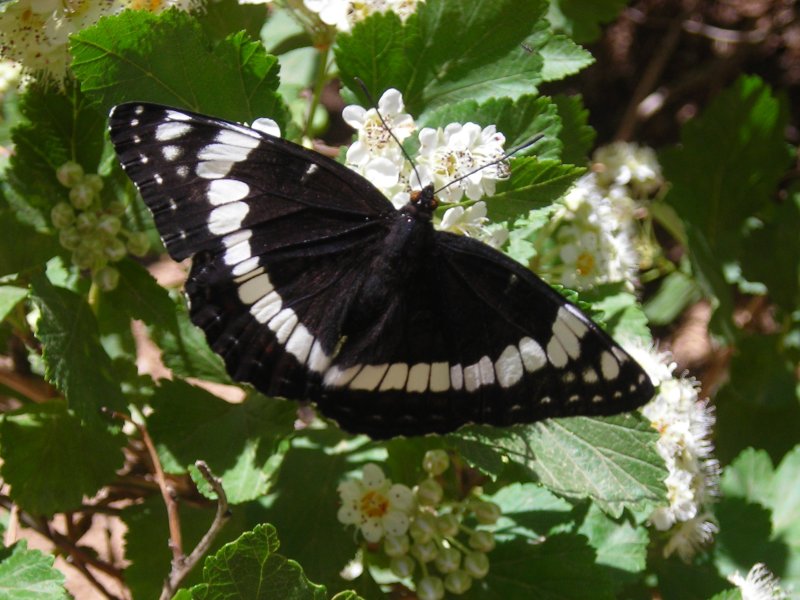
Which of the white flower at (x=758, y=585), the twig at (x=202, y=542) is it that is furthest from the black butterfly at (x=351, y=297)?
the white flower at (x=758, y=585)

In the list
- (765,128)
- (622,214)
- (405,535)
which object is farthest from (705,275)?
(405,535)

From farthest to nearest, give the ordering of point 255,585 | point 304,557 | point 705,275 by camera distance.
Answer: point 705,275
point 304,557
point 255,585

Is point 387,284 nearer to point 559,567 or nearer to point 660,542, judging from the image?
point 559,567

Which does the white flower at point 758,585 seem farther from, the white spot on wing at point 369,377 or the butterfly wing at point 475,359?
the white spot on wing at point 369,377

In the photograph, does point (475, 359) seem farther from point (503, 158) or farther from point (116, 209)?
point (116, 209)

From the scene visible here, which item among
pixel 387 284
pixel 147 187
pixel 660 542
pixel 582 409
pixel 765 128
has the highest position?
pixel 147 187

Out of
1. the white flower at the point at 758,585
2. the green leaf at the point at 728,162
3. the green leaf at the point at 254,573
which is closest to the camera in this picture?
the green leaf at the point at 254,573

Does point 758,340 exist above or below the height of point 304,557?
below

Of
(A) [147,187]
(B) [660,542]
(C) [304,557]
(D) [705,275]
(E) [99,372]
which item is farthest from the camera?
(D) [705,275]
